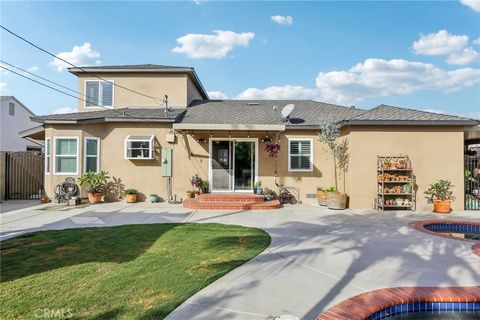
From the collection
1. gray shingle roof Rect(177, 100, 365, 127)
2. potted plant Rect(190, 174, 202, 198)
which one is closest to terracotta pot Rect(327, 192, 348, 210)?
gray shingle roof Rect(177, 100, 365, 127)

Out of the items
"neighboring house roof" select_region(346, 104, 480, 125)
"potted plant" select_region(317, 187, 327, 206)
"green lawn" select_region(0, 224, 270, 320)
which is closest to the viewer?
"green lawn" select_region(0, 224, 270, 320)

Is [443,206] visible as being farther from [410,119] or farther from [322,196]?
[322,196]

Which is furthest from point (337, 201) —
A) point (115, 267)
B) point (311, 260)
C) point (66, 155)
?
point (66, 155)

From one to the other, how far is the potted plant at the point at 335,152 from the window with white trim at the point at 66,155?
38.2 feet

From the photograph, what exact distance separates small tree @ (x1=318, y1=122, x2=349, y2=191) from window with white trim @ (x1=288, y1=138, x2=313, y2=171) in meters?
0.90

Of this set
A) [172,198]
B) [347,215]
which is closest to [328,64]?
[347,215]

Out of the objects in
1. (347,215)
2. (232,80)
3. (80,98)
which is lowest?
(347,215)

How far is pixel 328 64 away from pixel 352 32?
5.16 metres

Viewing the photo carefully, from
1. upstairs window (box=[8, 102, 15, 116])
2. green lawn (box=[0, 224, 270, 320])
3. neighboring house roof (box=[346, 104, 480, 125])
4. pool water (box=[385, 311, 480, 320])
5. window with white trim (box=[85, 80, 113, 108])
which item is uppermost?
upstairs window (box=[8, 102, 15, 116])

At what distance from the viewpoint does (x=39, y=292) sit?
4.12 m

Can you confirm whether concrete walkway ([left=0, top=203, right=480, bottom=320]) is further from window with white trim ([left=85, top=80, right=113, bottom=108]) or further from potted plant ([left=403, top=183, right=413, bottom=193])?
window with white trim ([left=85, top=80, right=113, bottom=108])

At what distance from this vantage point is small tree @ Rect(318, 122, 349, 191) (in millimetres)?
12781

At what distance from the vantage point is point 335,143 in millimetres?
13156

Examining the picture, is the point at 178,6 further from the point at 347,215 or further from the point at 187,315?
the point at 187,315
